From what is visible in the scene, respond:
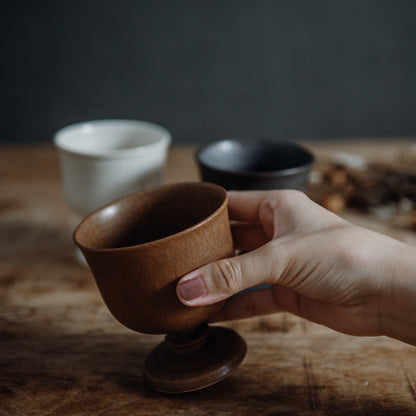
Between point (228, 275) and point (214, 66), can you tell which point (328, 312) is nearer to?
point (228, 275)

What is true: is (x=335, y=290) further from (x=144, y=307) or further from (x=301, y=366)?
(x=144, y=307)

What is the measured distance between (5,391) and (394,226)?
0.77 m

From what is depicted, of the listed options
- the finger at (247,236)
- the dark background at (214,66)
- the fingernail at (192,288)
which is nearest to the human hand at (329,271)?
the fingernail at (192,288)

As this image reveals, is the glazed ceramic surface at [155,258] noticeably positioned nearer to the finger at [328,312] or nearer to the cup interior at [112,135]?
the finger at [328,312]

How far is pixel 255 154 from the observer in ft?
2.93

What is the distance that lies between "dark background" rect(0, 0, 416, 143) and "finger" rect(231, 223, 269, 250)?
4.01 ft

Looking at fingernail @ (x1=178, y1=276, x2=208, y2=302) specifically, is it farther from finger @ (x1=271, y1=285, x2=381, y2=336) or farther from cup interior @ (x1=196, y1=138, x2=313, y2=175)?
cup interior @ (x1=196, y1=138, x2=313, y2=175)

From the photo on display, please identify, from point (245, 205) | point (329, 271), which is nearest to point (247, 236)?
point (245, 205)

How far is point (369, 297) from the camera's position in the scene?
57 cm

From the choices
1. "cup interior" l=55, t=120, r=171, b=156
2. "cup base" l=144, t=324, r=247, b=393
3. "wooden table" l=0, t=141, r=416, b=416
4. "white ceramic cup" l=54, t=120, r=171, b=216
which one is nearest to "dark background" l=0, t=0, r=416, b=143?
"cup interior" l=55, t=120, r=171, b=156

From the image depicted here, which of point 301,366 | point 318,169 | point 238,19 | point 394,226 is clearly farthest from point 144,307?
point 238,19

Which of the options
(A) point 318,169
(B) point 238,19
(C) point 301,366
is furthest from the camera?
(B) point 238,19

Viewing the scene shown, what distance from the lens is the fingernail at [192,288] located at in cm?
49

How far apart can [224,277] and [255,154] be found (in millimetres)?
426
